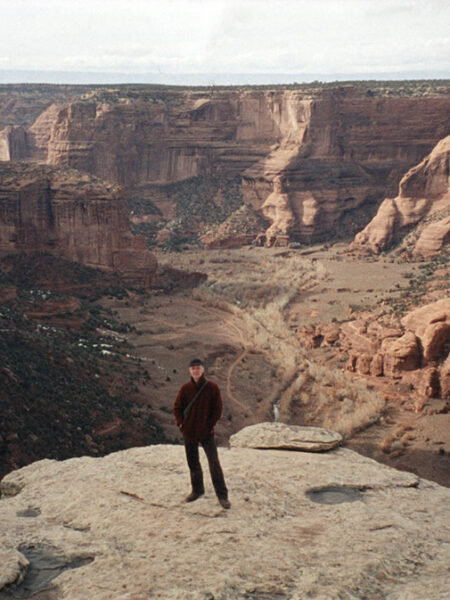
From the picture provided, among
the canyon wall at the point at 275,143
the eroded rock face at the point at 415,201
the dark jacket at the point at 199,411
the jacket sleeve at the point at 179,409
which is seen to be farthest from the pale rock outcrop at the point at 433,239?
the jacket sleeve at the point at 179,409

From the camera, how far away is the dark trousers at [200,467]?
991 centimetres

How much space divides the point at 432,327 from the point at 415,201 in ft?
112

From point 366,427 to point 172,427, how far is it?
6.95 metres

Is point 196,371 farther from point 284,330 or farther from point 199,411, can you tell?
point 284,330

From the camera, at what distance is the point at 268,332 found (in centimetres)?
4050

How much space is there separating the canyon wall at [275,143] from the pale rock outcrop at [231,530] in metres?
55.0

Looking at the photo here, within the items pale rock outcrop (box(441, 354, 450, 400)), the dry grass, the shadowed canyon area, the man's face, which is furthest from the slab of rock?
pale rock outcrop (box(441, 354, 450, 400))

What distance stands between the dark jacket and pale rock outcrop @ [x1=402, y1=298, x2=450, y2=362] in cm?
1932

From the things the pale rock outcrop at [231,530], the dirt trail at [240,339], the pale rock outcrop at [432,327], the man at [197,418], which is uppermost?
the man at [197,418]

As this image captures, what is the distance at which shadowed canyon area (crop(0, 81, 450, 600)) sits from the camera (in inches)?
372

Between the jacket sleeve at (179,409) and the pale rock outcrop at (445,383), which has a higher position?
the jacket sleeve at (179,409)

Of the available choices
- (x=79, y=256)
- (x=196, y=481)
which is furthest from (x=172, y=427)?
(x=79, y=256)

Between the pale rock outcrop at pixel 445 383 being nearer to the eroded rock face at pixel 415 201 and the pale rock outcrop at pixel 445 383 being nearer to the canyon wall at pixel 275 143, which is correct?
the eroded rock face at pixel 415 201

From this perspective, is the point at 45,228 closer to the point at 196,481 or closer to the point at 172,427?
the point at 172,427
